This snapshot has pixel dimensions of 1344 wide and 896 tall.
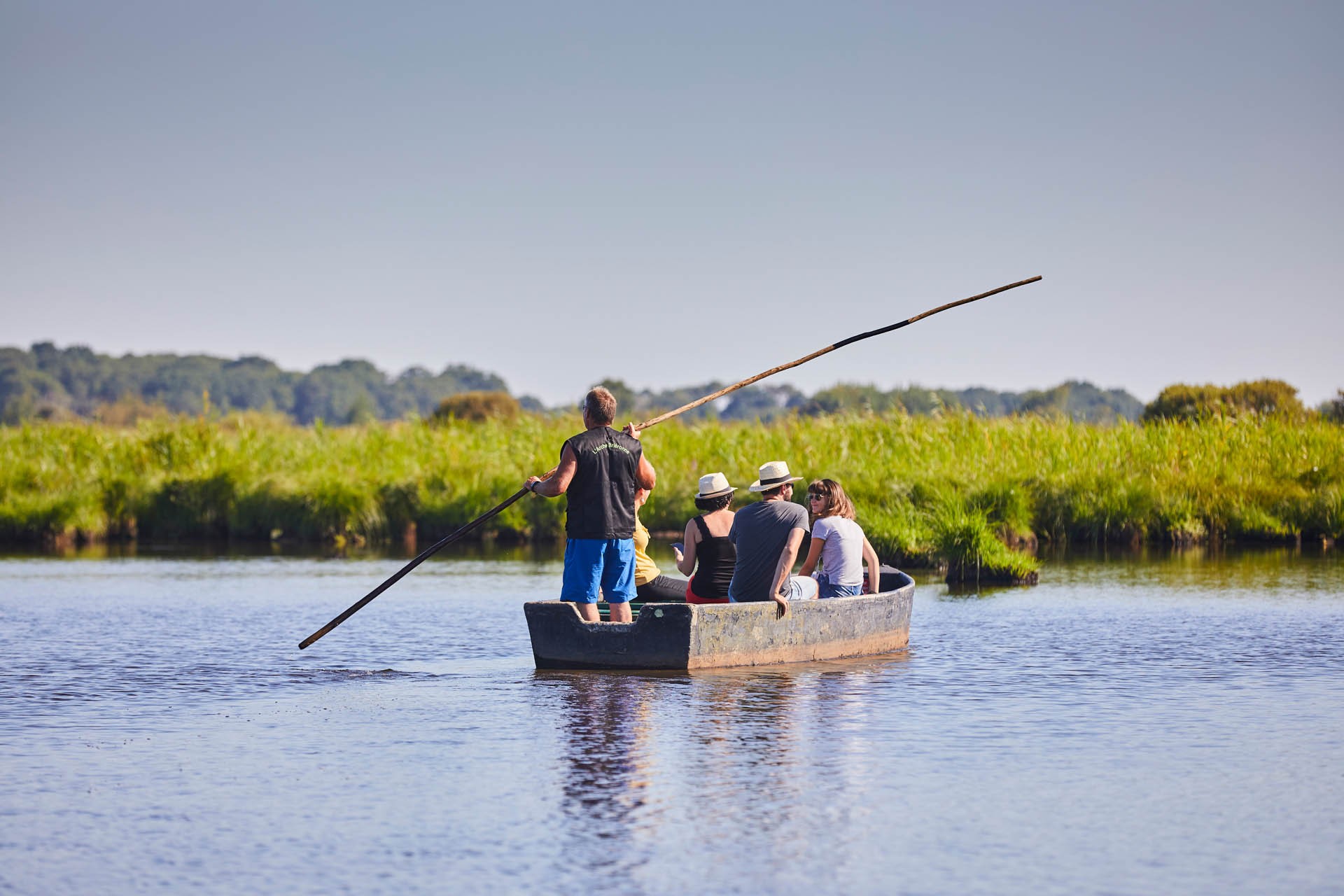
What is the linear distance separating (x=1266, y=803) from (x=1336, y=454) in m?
20.6

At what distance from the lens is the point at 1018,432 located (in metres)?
28.7

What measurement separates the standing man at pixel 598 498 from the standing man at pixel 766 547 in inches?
35.5

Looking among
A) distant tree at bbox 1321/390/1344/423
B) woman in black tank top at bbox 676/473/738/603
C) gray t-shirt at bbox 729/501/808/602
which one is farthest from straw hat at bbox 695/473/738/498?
distant tree at bbox 1321/390/1344/423

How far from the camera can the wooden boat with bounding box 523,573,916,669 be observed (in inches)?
455

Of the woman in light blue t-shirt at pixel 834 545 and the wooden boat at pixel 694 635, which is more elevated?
the woman in light blue t-shirt at pixel 834 545

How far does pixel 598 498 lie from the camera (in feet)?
37.8

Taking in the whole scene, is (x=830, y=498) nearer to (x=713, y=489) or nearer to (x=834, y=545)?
(x=834, y=545)

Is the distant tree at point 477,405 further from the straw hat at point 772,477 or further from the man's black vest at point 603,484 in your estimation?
the man's black vest at point 603,484

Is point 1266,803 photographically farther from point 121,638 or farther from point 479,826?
point 121,638

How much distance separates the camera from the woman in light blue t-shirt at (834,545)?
508 inches

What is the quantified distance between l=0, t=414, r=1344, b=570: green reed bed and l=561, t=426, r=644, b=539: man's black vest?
37.7ft

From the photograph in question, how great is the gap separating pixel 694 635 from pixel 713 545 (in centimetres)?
126

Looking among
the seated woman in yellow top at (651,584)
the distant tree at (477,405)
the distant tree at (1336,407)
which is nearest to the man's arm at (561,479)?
the seated woman in yellow top at (651,584)

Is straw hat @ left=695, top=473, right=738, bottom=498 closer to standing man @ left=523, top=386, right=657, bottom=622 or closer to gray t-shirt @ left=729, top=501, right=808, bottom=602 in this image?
gray t-shirt @ left=729, top=501, right=808, bottom=602
